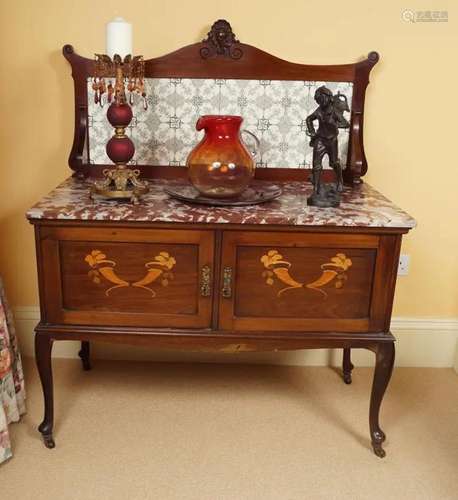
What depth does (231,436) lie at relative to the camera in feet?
6.48

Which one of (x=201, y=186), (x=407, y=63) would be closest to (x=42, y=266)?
(x=201, y=186)

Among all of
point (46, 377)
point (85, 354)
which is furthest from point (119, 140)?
point (85, 354)

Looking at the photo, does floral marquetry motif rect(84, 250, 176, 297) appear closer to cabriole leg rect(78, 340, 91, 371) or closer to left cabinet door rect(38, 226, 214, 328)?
left cabinet door rect(38, 226, 214, 328)

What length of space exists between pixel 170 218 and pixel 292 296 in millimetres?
423

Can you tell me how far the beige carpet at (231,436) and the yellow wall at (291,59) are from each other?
581 millimetres

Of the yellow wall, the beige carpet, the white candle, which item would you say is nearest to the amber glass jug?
the white candle

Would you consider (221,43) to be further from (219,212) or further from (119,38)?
(219,212)

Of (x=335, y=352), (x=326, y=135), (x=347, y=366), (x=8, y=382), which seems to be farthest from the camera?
(x=335, y=352)

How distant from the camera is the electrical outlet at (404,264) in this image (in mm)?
2353

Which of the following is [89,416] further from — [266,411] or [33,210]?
[33,210]

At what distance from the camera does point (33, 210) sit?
1642mm

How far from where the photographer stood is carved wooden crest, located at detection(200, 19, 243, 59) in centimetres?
204

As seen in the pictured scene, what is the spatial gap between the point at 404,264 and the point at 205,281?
3.27 feet

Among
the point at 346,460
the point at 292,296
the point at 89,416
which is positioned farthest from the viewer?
the point at 89,416
